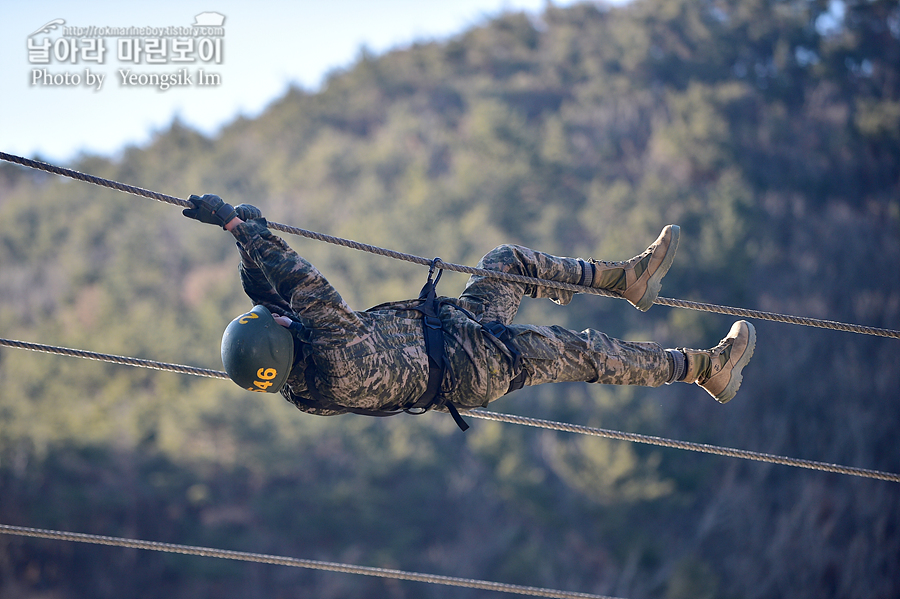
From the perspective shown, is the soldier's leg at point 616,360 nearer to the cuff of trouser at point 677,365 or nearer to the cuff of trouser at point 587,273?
the cuff of trouser at point 677,365

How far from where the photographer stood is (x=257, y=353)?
3645 mm

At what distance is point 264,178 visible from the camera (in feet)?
Result: 118

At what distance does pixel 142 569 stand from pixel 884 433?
24.4 m

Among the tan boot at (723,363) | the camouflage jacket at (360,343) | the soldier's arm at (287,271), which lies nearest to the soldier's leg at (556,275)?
the camouflage jacket at (360,343)

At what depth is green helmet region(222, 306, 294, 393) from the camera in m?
3.65

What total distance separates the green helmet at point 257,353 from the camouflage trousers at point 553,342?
3.22 ft

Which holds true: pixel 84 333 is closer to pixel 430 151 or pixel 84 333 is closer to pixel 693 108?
pixel 430 151

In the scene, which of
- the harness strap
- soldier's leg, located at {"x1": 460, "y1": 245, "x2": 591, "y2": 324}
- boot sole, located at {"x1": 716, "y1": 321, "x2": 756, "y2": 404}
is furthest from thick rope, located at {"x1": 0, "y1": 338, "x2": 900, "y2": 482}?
soldier's leg, located at {"x1": 460, "y1": 245, "x2": 591, "y2": 324}

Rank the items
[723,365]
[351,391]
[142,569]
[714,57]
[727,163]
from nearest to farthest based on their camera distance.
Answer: [351,391], [723,365], [142,569], [727,163], [714,57]

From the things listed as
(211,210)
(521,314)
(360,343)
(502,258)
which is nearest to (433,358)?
(360,343)

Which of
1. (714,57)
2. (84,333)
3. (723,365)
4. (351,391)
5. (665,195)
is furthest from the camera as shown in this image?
(714,57)

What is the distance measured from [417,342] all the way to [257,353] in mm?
855

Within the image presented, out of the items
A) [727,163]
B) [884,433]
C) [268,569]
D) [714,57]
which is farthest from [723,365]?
[714,57]

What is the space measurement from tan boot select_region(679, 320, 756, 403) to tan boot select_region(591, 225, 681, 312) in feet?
1.31
